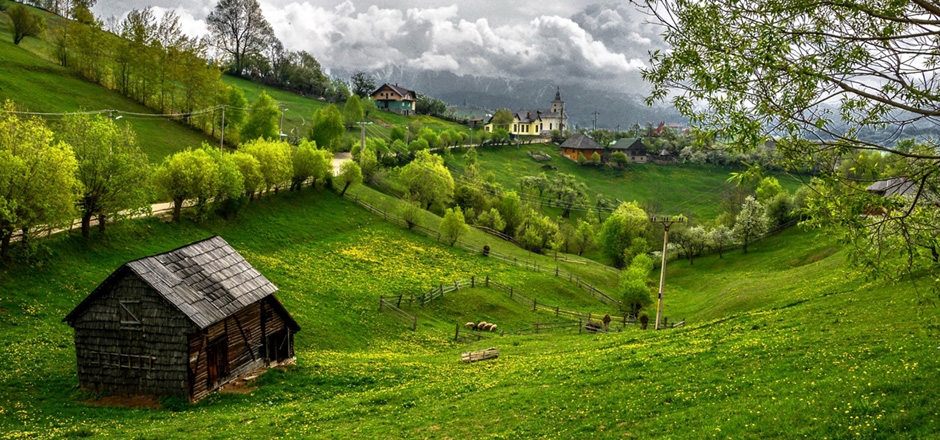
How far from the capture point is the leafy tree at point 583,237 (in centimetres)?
9631

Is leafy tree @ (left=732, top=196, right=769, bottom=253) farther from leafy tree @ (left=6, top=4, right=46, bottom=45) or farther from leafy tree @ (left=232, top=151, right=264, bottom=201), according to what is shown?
leafy tree @ (left=6, top=4, right=46, bottom=45)

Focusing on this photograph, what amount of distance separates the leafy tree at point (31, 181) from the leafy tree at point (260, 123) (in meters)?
46.4

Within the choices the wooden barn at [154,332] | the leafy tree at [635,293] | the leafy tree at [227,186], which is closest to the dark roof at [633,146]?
the leafy tree at [635,293]

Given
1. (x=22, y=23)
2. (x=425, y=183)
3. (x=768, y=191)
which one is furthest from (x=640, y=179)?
(x=22, y=23)

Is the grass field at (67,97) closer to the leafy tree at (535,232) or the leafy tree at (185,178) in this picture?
the leafy tree at (185,178)

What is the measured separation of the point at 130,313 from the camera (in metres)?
27.9

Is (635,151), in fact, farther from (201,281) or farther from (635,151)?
(201,281)

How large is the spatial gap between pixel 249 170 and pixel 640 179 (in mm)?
108209

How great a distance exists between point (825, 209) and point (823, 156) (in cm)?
120

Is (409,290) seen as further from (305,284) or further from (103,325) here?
(103,325)

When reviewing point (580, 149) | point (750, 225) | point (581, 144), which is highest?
point (581, 144)

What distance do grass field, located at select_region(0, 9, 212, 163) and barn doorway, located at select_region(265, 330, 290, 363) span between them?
45242 mm

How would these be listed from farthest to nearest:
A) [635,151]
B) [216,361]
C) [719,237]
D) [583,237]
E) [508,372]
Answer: [635,151] → [583,237] → [719,237] → [508,372] → [216,361]

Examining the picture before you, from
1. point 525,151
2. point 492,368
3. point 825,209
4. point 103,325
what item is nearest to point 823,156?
point 825,209
